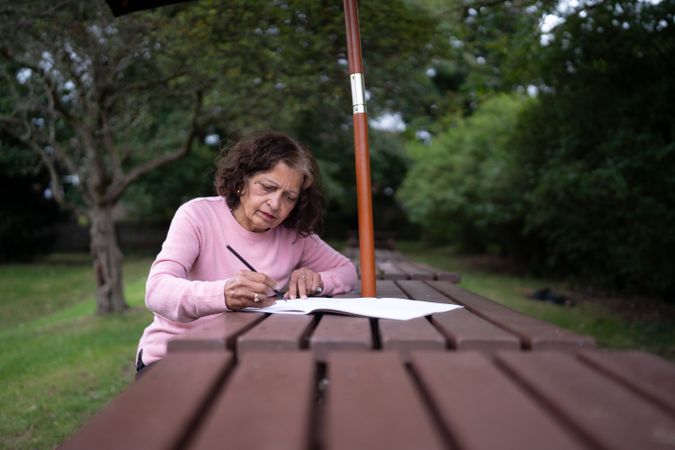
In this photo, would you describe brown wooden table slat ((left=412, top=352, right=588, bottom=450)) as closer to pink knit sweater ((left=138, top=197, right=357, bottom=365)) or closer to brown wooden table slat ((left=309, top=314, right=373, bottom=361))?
brown wooden table slat ((left=309, top=314, right=373, bottom=361))

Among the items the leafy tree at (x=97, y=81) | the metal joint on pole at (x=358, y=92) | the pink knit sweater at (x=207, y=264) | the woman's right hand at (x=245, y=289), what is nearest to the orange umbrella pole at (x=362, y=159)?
the metal joint on pole at (x=358, y=92)

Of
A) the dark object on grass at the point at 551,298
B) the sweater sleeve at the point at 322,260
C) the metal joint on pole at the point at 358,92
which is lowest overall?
the dark object on grass at the point at 551,298

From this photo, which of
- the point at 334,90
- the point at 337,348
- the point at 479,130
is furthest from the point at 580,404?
the point at 479,130

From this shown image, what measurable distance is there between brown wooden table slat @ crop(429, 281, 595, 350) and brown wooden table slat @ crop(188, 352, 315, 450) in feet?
1.90

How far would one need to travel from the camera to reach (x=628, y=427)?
3.04ft

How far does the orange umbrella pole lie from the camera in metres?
2.48

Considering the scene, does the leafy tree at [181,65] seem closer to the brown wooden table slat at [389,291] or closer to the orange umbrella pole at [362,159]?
the orange umbrella pole at [362,159]

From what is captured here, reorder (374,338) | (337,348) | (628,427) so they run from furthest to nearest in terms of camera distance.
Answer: (374,338) < (337,348) < (628,427)

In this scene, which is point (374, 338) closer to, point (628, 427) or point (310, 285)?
point (628, 427)

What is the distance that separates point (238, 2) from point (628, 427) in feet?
11.9

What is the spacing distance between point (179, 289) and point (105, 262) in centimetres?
620

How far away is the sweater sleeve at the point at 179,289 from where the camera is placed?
1.95m

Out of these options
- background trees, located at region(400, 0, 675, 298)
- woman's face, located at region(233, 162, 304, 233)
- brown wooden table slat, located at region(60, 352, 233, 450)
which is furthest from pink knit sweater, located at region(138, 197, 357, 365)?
background trees, located at region(400, 0, 675, 298)

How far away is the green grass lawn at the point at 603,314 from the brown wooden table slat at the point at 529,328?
167 inches
